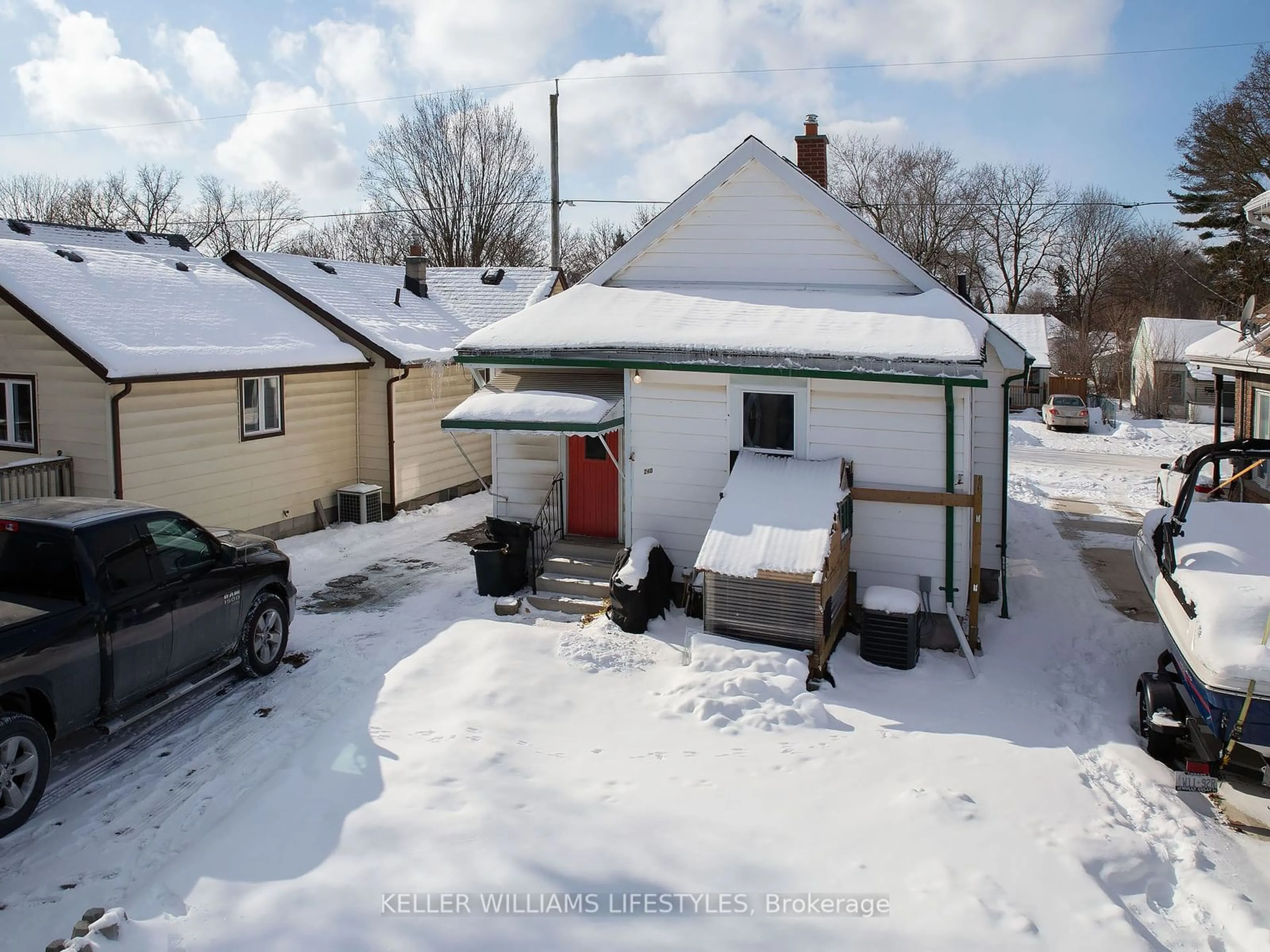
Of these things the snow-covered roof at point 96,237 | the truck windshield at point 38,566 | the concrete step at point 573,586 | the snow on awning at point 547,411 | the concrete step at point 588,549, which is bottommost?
the concrete step at point 573,586

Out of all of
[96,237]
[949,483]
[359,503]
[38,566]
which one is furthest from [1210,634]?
[96,237]

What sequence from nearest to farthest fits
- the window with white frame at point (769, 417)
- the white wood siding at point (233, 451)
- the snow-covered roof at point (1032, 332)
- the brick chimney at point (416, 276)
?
the window with white frame at point (769, 417)
the white wood siding at point (233, 451)
the brick chimney at point (416, 276)
the snow-covered roof at point (1032, 332)

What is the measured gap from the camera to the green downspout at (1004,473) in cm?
1144

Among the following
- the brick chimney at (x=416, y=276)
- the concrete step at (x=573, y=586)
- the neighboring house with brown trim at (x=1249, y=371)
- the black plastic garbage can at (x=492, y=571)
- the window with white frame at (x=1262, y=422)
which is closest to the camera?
the concrete step at (x=573, y=586)

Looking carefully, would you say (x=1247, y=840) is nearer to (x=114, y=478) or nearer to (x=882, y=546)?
(x=882, y=546)

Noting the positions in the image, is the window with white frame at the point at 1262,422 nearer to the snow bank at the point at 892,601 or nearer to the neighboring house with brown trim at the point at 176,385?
the snow bank at the point at 892,601

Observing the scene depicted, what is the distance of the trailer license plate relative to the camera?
6480mm

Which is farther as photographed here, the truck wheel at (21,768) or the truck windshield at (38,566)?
the truck windshield at (38,566)

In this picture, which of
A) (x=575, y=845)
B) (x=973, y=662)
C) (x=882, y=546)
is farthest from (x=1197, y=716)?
(x=575, y=845)

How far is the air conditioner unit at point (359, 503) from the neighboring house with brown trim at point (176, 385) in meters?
0.25

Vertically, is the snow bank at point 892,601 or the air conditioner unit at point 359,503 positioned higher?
the air conditioner unit at point 359,503

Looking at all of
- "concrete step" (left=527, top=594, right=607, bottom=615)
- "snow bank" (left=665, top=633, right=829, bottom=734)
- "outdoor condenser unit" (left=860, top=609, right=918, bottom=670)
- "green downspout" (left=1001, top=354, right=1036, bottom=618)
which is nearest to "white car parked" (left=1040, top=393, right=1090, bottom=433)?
"green downspout" (left=1001, top=354, right=1036, bottom=618)

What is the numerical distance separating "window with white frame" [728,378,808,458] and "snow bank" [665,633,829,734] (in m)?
2.73

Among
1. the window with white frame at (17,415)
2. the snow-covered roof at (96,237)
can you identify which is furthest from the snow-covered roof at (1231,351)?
the snow-covered roof at (96,237)
